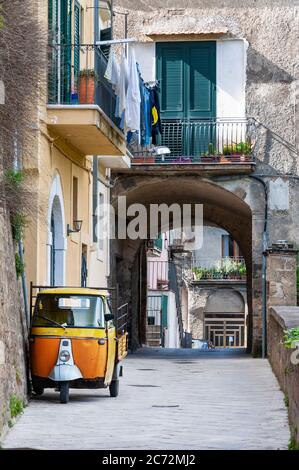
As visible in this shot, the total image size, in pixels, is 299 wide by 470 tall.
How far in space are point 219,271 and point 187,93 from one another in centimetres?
3435

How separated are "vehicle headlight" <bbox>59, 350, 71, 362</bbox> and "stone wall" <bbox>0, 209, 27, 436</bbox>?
0.51 m

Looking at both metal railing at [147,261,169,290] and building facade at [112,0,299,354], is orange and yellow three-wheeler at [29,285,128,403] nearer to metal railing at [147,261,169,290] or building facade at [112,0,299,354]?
building facade at [112,0,299,354]

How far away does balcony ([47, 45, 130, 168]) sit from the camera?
2052cm

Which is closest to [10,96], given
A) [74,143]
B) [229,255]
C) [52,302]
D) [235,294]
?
[52,302]

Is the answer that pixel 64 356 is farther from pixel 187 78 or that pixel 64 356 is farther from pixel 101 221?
pixel 187 78

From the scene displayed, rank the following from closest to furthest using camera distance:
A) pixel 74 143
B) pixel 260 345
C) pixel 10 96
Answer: pixel 10 96
pixel 74 143
pixel 260 345

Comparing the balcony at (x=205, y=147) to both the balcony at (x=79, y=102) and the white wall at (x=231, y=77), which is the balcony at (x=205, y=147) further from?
the balcony at (x=79, y=102)

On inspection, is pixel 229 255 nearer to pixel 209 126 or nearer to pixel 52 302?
pixel 209 126

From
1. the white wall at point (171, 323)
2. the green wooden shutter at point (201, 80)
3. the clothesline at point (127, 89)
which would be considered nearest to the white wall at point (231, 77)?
the green wooden shutter at point (201, 80)

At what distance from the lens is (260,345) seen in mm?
28281

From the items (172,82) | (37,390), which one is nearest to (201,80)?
(172,82)

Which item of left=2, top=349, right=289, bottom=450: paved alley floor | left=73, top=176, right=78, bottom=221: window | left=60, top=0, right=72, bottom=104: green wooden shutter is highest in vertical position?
left=60, top=0, right=72, bottom=104: green wooden shutter

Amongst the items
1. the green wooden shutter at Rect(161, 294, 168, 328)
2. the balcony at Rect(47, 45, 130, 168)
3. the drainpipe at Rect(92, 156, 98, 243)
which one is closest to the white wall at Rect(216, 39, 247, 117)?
the drainpipe at Rect(92, 156, 98, 243)
